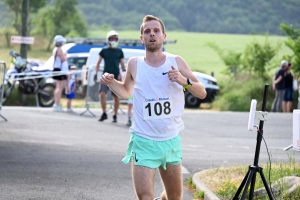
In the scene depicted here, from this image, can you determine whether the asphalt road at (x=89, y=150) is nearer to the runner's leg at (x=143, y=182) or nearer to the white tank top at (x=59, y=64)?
the white tank top at (x=59, y=64)

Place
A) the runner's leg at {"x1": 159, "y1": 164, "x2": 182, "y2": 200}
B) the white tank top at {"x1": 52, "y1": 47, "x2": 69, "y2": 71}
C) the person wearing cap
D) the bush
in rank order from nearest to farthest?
the runner's leg at {"x1": 159, "y1": 164, "x2": 182, "y2": 200} → the white tank top at {"x1": 52, "y1": 47, "x2": 69, "y2": 71} → the person wearing cap → the bush

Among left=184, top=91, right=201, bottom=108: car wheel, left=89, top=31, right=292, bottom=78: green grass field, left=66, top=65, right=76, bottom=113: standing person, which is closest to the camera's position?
left=66, top=65, right=76, bottom=113: standing person

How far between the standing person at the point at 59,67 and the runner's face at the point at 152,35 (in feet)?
45.4

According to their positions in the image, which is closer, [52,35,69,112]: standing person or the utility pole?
[52,35,69,112]: standing person

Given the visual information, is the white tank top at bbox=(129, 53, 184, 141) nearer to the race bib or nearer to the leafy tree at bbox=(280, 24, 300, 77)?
the race bib

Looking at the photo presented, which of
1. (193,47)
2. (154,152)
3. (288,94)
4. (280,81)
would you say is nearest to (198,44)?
(193,47)

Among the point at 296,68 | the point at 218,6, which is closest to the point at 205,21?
the point at 218,6

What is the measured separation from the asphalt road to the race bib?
2.57m

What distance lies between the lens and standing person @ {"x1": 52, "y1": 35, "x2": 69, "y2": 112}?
2123cm

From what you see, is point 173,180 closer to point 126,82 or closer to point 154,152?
point 154,152

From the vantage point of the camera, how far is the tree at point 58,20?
8450cm

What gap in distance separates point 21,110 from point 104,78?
1399cm

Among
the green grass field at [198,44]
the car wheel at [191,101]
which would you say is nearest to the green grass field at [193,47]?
the green grass field at [198,44]

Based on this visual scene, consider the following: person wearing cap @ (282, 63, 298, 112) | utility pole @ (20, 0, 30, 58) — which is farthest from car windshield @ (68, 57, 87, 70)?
person wearing cap @ (282, 63, 298, 112)
